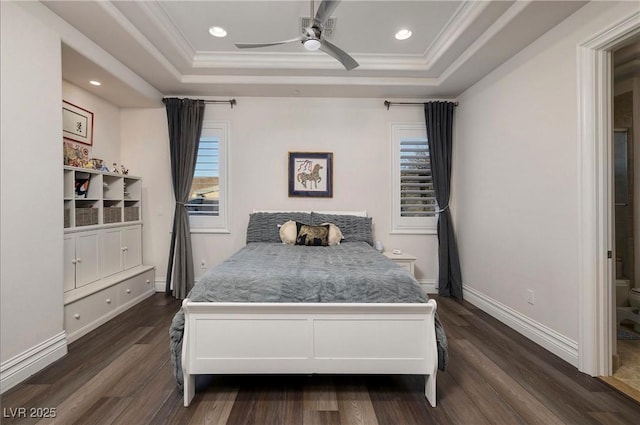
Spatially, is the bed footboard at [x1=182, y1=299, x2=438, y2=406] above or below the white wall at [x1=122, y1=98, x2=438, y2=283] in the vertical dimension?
below

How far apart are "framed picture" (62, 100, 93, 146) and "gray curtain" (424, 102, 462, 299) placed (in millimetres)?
4277

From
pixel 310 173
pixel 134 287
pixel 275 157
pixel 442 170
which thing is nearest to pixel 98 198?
pixel 134 287

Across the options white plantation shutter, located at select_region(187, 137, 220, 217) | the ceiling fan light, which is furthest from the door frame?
white plantation shutter, located at select_region(187, 137, 220, 217)

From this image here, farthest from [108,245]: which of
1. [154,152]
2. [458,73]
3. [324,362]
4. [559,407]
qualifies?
[458,73]

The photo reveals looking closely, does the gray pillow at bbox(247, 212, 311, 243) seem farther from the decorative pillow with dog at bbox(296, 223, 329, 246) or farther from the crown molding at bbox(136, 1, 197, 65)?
the crown molding at bbox(136, 1, 197, 65)

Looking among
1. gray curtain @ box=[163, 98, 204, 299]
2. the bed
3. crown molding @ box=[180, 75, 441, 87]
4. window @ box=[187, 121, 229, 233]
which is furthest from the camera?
window @ box=[187, 121, 229, 233]

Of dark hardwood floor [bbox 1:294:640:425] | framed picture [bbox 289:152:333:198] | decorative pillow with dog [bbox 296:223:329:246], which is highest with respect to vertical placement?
framed picture [bbox 289:152:333:198]

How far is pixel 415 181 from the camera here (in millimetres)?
4074

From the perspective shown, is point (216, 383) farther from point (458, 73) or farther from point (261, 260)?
point (458, 73)

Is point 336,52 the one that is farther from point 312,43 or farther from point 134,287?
point 134,287

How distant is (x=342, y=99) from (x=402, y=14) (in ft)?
4.89

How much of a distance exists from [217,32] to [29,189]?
213cm

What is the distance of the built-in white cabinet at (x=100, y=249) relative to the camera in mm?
2688

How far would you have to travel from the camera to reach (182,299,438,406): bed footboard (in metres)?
1.75
